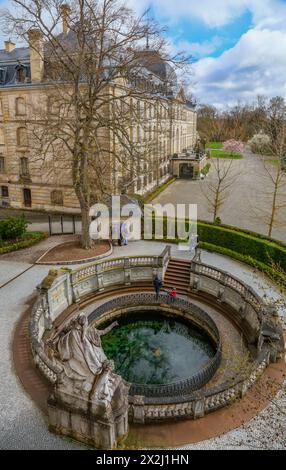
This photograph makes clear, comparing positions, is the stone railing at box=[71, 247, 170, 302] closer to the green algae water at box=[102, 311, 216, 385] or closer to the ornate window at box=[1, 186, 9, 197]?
the green algae water at box=[102, 311, 216, 385]

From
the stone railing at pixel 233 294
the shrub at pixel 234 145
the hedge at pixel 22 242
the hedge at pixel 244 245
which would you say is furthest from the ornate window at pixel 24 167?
the shrub at pixel 234 145

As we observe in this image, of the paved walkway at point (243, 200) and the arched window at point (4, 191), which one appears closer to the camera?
the paved walkway at point (243, 200)

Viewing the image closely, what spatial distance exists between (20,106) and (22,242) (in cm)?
1584

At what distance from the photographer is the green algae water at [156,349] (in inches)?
535

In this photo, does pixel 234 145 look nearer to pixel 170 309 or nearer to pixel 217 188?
pixel 217 188

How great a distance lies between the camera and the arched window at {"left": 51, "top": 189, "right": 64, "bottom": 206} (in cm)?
3260

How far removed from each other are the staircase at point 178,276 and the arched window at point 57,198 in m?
16.6

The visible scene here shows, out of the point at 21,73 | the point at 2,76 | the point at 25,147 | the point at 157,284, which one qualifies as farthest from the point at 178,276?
the point at 2,76

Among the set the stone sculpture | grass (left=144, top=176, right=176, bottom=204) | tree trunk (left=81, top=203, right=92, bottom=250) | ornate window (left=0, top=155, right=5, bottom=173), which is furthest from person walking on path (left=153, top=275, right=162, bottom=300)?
ornate window (left=0, top=155, right=5, bottom=173)

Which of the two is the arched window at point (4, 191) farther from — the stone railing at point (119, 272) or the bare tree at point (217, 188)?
the stone railing at point (119, 272)

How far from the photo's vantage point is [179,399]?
9.64 m

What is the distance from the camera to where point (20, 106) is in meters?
31.5
